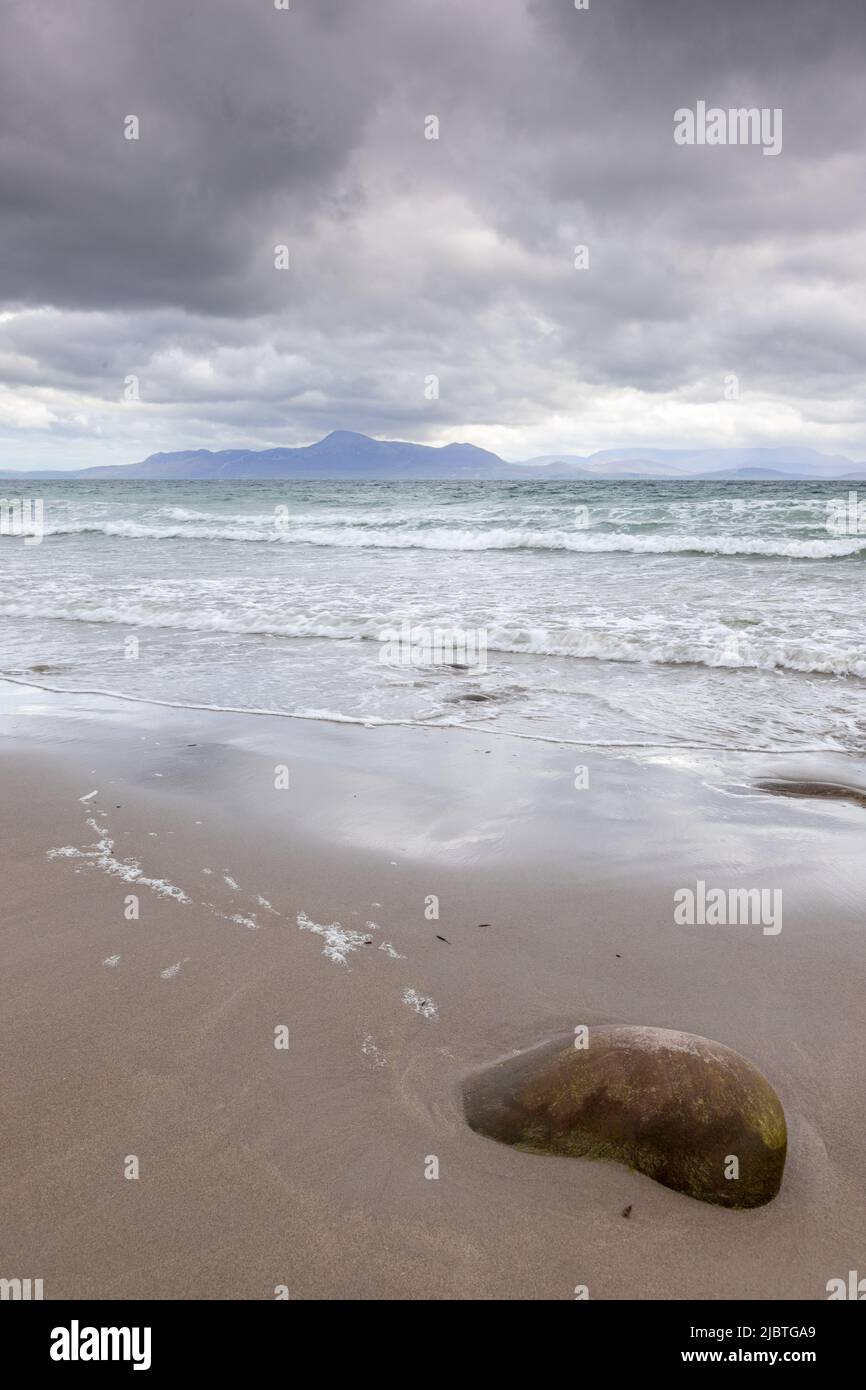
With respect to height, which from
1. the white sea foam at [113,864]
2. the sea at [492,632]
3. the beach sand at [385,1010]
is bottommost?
the beach sand at [385,1010]

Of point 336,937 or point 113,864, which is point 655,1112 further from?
point 113,864

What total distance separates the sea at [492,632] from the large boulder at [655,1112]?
4.05 m

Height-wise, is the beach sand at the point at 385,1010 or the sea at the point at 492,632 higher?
the sea at the point at 492,632

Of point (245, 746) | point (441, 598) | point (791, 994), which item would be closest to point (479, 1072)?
point (791, 994)

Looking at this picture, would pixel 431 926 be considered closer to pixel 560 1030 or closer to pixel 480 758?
pixel 560 1030

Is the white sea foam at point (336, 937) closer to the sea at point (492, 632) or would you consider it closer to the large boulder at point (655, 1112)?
the large boulder at point (655, 1112)

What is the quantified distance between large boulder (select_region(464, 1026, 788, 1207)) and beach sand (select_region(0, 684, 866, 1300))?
59 mm

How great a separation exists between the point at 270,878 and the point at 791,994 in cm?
238

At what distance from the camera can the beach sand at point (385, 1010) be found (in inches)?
78.4

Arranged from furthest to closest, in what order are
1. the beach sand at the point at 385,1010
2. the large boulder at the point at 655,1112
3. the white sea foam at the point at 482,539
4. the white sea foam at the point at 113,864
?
1. the white sea foam at the point at 482,539
2. the white sea foam at the point at 113,864
3. the large boulder at the point at 655,1112
4. the beach sand at the point at 385,1010

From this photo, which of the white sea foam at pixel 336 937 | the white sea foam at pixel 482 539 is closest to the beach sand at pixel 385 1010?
the white sea foam at pixel 336 937
